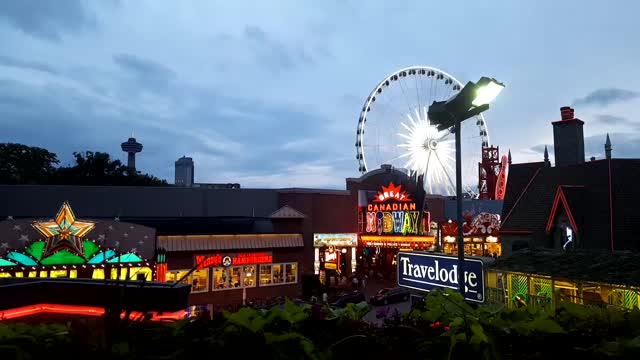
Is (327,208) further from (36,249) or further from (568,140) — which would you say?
(36,249)

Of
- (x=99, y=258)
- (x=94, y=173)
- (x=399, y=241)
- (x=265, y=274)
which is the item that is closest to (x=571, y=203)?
(x=399, y=241)

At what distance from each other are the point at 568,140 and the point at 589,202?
7.52 metres

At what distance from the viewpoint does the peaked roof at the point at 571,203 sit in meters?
28.0

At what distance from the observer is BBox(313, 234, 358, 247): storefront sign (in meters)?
45.6

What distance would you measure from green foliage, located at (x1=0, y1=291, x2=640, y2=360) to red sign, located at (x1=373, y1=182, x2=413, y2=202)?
1698 inches

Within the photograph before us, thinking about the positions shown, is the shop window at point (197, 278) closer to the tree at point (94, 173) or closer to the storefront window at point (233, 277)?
the storefront window at point (233, 277)

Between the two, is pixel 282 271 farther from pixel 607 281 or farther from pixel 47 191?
pixel 607 281

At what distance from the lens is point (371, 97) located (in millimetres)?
61188

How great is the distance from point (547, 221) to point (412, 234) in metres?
16.3

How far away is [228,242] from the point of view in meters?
36.8

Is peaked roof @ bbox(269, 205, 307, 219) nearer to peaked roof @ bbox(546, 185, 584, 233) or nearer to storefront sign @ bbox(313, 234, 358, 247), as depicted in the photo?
storefront sign @ bbox(313, 234, 358, 247)

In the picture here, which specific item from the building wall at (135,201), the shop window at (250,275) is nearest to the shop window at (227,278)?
the shop window at (250,275)

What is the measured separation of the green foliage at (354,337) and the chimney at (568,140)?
35099mm

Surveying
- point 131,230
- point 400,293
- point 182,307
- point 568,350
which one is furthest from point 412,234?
point 568,350
